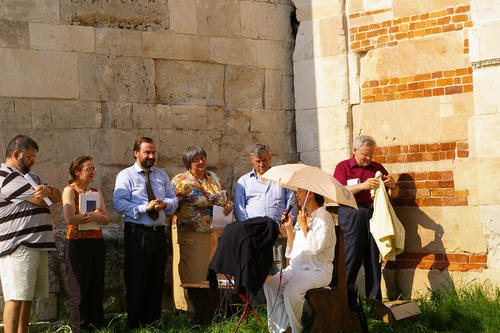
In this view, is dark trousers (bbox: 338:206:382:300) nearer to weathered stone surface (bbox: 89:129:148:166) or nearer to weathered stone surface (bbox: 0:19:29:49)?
weathered stone surface (bbox: 89:129:148:166)

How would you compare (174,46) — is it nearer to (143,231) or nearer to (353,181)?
(143,231)

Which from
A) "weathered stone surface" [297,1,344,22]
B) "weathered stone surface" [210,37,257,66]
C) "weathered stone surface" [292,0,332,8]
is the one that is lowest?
"weathered stone surface" [210,37,257,66]

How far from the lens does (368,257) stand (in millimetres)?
8633

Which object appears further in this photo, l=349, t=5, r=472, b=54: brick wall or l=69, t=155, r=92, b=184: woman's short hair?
l=349, t=5, r=472, b=54: brick wall

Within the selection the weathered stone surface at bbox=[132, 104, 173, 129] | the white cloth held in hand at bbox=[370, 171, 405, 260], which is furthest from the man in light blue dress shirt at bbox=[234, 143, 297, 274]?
the weathered stone surface at bbox=[132, 104, 173, 129]

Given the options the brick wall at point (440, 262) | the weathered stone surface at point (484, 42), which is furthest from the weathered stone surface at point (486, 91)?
the brick wall at point (440, 262)

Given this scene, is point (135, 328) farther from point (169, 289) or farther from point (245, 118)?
point (245, 118)

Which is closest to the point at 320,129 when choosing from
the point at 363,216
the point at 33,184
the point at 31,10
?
the point at 363,216

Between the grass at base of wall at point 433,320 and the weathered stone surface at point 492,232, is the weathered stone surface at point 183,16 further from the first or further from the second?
the weathered stone surface at point 492,232

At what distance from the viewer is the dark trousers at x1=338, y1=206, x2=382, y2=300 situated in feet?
28.0

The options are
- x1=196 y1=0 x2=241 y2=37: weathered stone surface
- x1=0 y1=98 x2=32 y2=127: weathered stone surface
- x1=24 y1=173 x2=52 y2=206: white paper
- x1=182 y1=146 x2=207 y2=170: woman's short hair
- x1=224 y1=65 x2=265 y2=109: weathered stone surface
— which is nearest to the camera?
x1=24 y1=173 x2=52 y2=206: white paper

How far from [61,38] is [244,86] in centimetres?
220

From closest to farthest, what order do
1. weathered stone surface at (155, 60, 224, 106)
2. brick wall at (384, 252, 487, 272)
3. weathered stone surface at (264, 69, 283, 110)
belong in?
brick wall at (384, 252, 487, 272) < weathered stone surface at (155, 60, 224, 106) < weathered stone surface at (264, 69, 283, 110)

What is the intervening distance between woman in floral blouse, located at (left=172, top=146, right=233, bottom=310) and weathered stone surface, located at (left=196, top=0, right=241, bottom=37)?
1624mm
